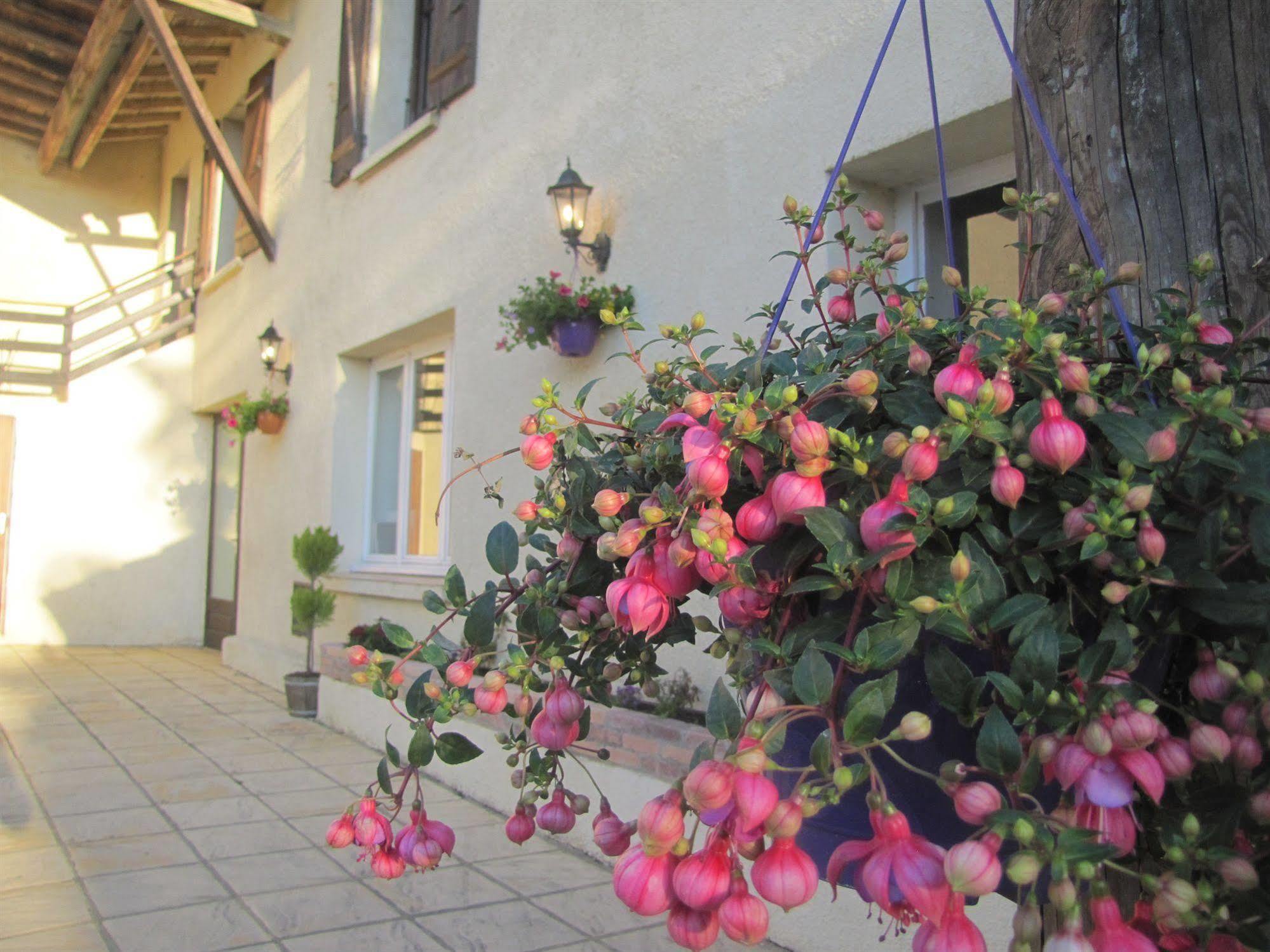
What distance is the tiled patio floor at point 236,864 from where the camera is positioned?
8.61 feet

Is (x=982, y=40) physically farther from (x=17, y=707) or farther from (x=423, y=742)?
(x=17, y=707)

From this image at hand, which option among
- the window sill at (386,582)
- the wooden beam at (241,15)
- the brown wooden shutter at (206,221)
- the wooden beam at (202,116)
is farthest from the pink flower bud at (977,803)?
the brown wooden shutter at (206,221)

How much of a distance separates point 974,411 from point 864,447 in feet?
0.28

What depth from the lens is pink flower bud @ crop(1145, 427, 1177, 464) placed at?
661 millimetres

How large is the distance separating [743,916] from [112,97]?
30.0ft

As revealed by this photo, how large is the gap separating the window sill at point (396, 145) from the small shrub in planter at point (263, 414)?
5.36 feet

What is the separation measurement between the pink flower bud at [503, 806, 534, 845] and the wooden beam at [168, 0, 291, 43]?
22.7 ft

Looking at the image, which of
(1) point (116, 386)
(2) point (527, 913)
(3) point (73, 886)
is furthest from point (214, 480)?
(2) point (527, 913)

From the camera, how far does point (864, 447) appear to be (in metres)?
0.74

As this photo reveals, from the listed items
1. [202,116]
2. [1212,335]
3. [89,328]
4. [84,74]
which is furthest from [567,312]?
[89,328]

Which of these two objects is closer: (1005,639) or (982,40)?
(1005,639)

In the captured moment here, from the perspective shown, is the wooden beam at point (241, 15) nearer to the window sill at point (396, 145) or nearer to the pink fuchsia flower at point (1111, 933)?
the window sill at point (396, 145)

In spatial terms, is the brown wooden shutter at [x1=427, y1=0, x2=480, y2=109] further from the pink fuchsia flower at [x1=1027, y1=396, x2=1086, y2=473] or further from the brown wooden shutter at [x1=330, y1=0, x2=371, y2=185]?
the pink fuchsia flower at [x1=1027, y1=396, x2=1086, y2=473]

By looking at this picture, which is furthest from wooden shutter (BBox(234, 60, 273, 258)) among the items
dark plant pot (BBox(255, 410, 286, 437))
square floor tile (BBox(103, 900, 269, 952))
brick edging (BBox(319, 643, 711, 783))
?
square floor tile (BBox(103, 900, 269, 952))
